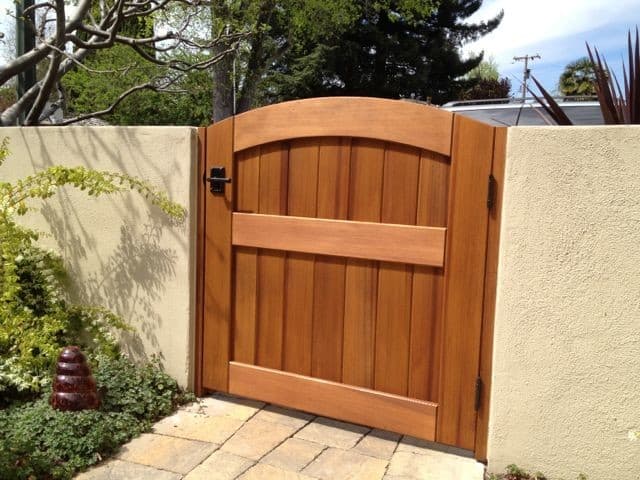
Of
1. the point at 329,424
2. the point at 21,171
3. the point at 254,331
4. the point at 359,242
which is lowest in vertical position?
the point at 329,424

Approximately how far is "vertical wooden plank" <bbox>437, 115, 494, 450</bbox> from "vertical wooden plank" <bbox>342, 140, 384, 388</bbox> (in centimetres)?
41

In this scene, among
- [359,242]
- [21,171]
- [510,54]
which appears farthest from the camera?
[510,54]

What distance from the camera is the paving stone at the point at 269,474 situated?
2.73m

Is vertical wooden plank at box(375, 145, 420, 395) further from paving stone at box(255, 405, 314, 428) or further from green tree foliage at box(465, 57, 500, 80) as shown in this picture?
green tree foliage at box(465, 57, 500, 80)

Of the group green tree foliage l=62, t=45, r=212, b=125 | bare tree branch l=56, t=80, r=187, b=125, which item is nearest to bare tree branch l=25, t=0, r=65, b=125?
bare tree branch l=56, t=80, r=187, b=125

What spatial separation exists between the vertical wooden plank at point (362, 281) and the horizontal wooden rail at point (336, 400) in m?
0.10

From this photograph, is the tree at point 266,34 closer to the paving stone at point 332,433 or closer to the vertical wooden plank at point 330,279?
the vertical wooden plank at point 330,279

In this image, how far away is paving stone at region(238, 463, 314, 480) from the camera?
273cm

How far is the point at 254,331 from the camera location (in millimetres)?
3498

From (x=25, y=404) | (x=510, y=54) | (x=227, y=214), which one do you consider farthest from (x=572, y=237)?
(x=510, y=54)

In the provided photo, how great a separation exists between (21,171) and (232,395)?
92.0 inches

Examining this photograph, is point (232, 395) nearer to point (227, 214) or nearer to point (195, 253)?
point (195, 253)

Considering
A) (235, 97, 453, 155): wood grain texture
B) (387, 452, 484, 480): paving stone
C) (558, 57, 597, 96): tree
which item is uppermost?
(558, 57, 597, 96): tree

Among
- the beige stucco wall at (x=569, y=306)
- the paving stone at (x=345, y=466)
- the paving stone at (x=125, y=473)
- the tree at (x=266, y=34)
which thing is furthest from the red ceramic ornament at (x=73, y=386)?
the tree at (x=266, y=34)
